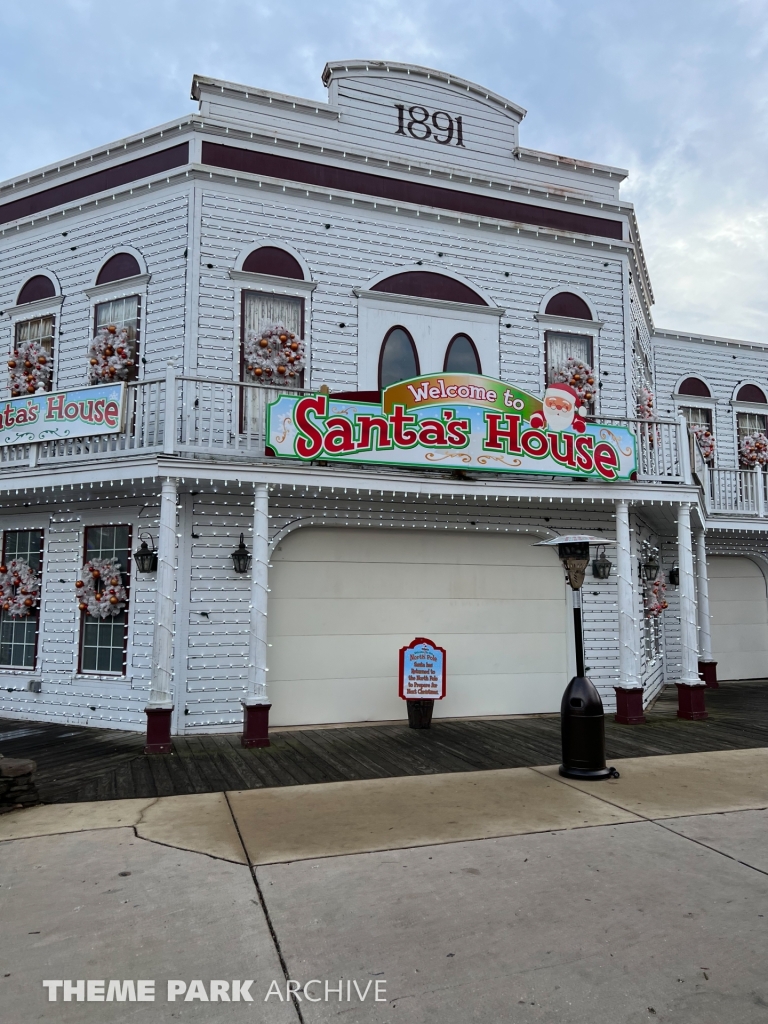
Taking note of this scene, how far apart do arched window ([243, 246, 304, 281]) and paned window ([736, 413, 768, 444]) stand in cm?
1272

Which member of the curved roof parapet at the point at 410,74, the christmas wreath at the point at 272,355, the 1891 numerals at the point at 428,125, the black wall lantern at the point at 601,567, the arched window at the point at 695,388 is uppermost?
the curved roof parapet at the point at 410,74

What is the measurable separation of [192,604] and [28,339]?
18.8 ft

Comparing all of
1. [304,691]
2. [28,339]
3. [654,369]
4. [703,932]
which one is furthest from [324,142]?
[703,932]

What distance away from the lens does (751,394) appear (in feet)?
62.6

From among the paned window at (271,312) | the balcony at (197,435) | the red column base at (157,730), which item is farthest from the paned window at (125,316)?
the red column base at (157,730)

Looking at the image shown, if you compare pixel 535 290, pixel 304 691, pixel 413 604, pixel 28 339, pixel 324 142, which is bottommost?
pixel 304 691

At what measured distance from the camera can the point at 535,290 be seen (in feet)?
42.1

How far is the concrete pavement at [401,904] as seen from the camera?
355 centimetres

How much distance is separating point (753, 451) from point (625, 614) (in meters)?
9.98

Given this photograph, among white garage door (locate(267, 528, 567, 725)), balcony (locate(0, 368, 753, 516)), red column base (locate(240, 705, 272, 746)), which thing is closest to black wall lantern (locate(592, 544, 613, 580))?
white garage door (locate(267, 528, 567, 725))

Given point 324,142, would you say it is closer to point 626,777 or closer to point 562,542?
point 562,542

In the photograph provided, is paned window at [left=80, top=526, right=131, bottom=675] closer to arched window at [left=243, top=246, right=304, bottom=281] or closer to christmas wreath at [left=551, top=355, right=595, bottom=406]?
arched window at [left=243, top=246, right=304, bottom=281]

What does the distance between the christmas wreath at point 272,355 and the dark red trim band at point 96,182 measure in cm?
288

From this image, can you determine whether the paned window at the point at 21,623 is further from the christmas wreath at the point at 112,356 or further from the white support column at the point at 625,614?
the white support column at the point at 625,614
